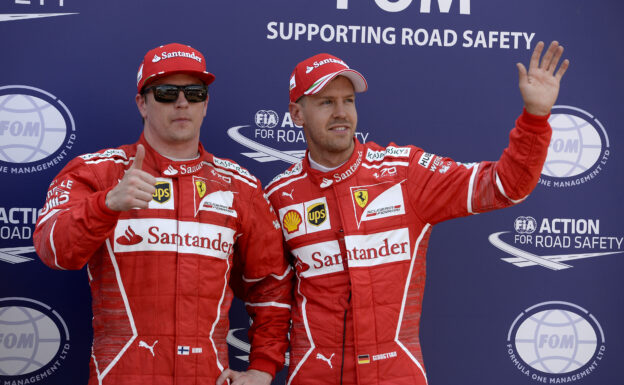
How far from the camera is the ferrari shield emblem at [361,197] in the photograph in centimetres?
239

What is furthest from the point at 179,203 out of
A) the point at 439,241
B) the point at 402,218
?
A: the point at 439,241

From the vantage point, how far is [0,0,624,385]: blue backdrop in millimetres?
2916

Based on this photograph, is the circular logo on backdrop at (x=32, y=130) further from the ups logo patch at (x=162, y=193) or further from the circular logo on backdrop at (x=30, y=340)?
the ups logo patch at (x=162, y=193)

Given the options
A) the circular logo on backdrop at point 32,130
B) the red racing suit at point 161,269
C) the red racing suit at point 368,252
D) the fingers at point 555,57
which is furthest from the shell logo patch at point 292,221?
the circular logo on backdrop at point 32,130

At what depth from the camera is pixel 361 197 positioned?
239cm

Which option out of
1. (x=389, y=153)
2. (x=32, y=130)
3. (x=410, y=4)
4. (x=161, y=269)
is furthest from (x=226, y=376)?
(x=410, y=4)

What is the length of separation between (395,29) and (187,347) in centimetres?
176

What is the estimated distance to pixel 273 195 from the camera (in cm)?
255

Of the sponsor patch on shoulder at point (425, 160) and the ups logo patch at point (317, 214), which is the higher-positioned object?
the sponsor patch on shoulder at point (425, 160)

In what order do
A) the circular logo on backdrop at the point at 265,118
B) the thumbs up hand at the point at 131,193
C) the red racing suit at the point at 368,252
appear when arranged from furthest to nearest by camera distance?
1. the circular logo on backdrop at the point at 265,118
2. the red racing suit at the point at 368,252
3. the thumbs up hand at the point at 131,193

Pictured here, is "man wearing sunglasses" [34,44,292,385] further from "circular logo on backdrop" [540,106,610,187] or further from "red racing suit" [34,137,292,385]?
"circular logo on backdrop" [540,106,610,187]

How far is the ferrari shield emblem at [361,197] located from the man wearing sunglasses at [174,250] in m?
0.34

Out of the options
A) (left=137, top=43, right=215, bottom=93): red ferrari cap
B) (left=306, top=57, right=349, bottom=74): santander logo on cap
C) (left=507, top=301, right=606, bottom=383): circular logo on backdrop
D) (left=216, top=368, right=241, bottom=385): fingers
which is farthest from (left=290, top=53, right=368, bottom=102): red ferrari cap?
(left=507, top=301, right=606, bottom=383): circular logo on backdrop

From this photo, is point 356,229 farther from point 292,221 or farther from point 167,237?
point 167,237
